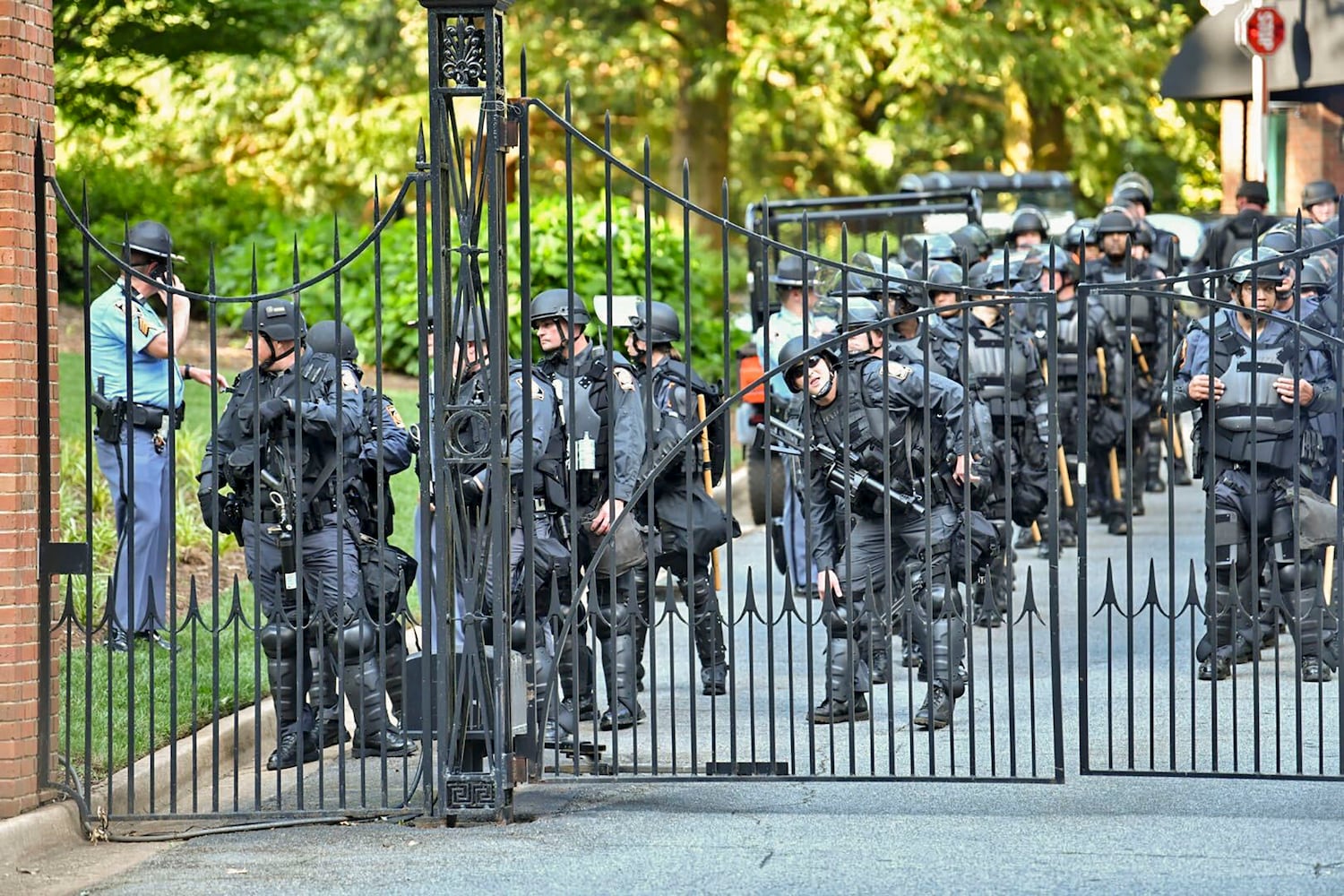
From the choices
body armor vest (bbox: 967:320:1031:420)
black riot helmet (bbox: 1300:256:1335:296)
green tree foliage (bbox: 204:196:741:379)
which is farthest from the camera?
green tree foliage (bbox: 204:196:741:379)

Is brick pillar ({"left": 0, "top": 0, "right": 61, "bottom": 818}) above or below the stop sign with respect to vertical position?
below

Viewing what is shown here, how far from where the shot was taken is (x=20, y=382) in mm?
6660

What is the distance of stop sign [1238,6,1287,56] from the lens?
723 inches

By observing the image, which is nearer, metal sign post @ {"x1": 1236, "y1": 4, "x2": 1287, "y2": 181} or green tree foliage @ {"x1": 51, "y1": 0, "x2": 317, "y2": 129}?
green tree foliage @ {"x1": 51, "y1": 0, "x2": 317, "y2": 129}

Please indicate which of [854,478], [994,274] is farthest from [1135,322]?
[854,478]

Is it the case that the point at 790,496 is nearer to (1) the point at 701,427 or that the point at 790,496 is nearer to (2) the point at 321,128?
(1) the point at 701,427

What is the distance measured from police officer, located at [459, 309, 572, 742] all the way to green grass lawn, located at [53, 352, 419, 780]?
0.91 metres

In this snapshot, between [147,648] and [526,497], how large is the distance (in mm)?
2912

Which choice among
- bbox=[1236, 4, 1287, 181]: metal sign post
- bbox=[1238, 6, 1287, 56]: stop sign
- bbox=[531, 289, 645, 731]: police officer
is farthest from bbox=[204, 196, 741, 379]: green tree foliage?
bbox=[531, 289, 645, 731]: police officer

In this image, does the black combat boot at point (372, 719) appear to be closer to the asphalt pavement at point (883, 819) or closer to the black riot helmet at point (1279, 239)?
the asphalt pavement at point (883, 819)

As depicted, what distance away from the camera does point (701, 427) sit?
270 inches

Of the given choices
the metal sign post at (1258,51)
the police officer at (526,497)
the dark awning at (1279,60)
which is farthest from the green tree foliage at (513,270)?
the police officer at (526,497)

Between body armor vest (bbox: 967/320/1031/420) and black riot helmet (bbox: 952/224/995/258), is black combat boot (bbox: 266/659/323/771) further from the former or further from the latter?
black riot helmet (bbox: 952/224/995/258)

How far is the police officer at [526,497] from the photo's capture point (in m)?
6.85
